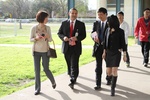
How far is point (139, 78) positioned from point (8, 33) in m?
17.5

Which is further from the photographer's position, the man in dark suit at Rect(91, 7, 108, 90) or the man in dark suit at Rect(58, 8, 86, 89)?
the man in dark suit at Rect(58, 8, 86, 89)

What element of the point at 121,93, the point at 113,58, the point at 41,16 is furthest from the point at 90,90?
the point at 41,16

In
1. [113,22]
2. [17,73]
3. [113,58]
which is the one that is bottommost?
[17,73]

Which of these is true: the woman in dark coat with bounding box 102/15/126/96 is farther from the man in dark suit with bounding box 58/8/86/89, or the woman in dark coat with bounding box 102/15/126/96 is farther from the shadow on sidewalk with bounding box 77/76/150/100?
the man in dark suit with bounding box 58/8/86/89

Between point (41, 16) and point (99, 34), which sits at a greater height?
point (41, 16)

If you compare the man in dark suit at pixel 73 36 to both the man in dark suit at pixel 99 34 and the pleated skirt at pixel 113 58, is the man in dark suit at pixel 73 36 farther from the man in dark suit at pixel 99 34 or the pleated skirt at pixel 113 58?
the pleated skirt at pixel 113 58

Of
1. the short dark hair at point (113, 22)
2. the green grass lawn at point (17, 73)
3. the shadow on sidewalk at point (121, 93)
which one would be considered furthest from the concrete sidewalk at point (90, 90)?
the short dark hair at point (113, 22)

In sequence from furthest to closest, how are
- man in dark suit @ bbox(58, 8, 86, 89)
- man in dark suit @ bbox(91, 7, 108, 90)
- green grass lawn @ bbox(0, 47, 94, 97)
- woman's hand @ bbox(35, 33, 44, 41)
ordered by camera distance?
1. green grass lawn @ bbox(0, 47, 94, 97)
2. man in dark suit @ bbox(58, 8, 86, 89)
3. man in dark suit @ bbox(91, 7, 108, 90)
4. woman's hand @ bbox(35, 33, 44, 41)

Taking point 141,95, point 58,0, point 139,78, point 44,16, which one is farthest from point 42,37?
point 58,0

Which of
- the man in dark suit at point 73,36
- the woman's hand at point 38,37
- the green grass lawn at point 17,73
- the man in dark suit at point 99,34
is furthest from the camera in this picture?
the green grass lawn at point 17,73

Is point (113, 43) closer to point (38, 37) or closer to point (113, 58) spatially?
point (113, 58)

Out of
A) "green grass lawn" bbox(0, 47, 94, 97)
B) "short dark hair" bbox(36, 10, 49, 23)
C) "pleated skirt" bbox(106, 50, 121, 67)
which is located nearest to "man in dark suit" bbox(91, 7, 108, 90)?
"pleated skirt" bbox(106, 50, 121, 67)

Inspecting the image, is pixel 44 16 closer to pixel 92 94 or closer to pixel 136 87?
pixel 92 94

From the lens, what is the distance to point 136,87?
551 centimetres
